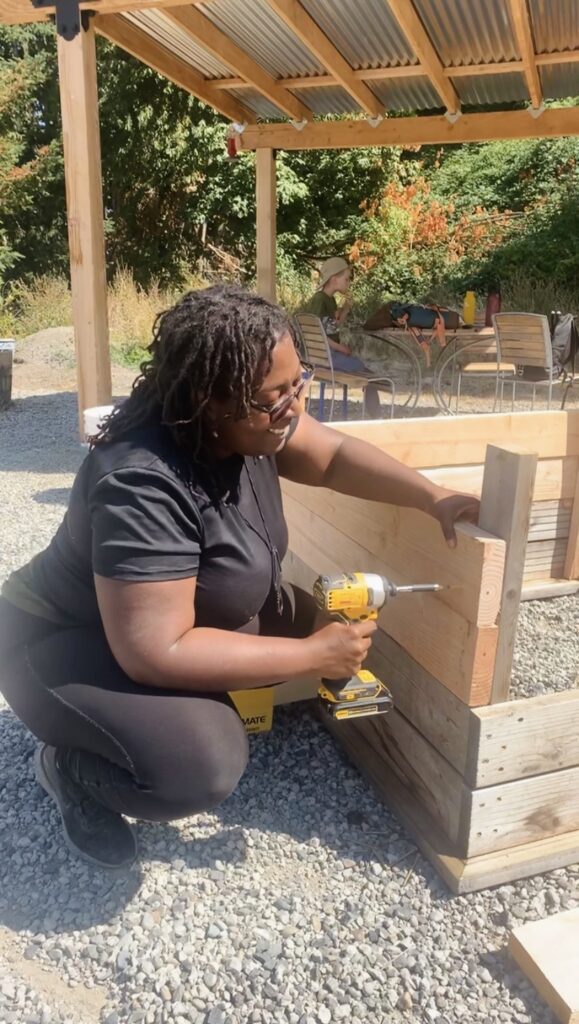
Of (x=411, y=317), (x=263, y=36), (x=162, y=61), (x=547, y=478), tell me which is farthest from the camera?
(x=411, y=317)

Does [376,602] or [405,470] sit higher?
[405,470]

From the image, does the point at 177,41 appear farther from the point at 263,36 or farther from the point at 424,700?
the point at 424,700

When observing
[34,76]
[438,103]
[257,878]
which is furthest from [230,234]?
[257,878]

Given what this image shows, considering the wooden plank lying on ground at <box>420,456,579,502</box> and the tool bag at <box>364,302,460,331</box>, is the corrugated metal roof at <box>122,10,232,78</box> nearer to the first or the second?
the tool bag at <box>364,302,460,331</box>

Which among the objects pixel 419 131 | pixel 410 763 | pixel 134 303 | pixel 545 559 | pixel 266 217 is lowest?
pixel 410 763

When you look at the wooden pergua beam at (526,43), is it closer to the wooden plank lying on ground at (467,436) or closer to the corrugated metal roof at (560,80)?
the corrugated metal roof at (560,80)

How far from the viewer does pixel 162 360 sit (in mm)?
1632

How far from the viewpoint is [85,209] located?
4465mm

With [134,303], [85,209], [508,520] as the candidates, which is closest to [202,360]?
[508,520]

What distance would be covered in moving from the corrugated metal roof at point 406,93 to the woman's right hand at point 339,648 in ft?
20.0

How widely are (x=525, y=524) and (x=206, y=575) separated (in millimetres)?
684

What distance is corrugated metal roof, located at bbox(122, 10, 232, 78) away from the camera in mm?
5238

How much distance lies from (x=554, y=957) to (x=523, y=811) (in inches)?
13.7

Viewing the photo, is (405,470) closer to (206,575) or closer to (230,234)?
(206,575)
